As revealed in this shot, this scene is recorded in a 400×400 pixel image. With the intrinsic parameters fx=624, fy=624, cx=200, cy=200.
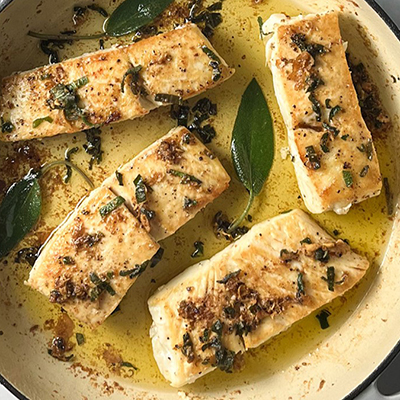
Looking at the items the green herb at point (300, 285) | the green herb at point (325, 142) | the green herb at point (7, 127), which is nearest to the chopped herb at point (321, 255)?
the green herb at point (300, 285)

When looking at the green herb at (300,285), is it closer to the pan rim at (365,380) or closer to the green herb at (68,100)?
the pan rim at (365,380)

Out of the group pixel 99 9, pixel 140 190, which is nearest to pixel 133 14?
pixel 99 9

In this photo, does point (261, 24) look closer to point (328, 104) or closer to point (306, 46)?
point (306, 46)

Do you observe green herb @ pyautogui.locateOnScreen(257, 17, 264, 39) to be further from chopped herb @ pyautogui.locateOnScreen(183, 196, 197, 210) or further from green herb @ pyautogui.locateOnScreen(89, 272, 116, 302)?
green herb @ pyautogui.locateOnScreen(89, 272, 116, 302)

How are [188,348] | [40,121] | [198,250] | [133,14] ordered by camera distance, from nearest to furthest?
[188,348] → [40,121] → [133,14] → [198,250]

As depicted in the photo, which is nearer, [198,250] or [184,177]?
[184,177]

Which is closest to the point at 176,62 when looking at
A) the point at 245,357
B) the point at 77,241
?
the point at 77,241

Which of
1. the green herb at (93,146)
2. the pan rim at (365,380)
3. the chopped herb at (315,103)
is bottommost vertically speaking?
the pan rim at (365,380)
